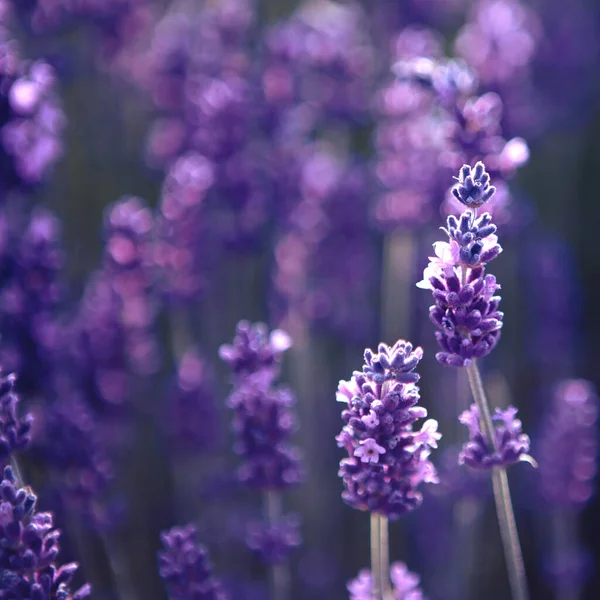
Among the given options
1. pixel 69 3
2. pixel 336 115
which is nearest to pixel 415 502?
pixel 336 115

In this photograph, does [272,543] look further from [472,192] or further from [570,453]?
[472,192]

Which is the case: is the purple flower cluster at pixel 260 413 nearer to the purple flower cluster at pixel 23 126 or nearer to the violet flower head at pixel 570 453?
the violet flower head at pixel 570 453

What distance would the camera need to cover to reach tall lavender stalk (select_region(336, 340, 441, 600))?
5.59 feet

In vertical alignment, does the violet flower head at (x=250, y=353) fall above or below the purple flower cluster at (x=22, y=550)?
above

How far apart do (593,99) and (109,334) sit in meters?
3.16

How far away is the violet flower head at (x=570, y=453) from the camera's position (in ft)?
8.68

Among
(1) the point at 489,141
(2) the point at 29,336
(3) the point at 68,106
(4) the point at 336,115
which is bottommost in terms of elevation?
(2) the point at 29,336

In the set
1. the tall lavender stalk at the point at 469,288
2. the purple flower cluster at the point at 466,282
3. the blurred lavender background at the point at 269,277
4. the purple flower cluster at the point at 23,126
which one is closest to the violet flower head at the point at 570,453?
the blurred lavender background at the point at 269,277

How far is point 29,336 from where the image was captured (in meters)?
2.75

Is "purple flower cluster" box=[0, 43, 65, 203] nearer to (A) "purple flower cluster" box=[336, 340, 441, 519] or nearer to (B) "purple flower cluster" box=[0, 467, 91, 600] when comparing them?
(B) "purple flower cluster" box=[0, 467, 91, 600]

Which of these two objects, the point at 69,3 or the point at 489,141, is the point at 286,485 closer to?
the point at 489,141

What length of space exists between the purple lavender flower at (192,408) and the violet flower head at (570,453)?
47.7 inches

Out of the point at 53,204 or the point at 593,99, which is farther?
the point at 593,99

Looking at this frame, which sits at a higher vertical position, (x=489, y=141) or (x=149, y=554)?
(x=489, y=141)
